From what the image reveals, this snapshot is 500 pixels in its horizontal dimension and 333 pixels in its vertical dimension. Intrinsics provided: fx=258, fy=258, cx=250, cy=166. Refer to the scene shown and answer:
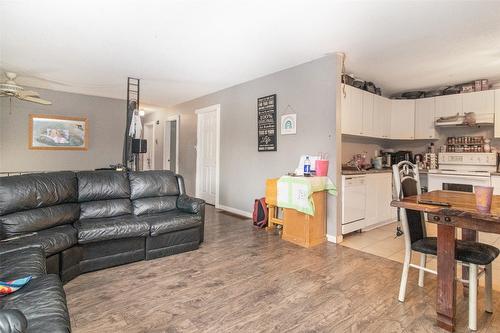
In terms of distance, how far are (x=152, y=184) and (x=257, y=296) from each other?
6.75ft

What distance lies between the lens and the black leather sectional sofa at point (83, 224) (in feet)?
5.71

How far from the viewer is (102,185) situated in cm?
308

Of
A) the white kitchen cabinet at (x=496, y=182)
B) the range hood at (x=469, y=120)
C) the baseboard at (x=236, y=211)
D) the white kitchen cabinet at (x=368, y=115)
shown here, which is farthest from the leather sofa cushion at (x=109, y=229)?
the range hood at (x=469, y=120)

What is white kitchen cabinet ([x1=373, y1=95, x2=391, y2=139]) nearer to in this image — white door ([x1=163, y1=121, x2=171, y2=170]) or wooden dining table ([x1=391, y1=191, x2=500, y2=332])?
wooden dining table ([x1=391, y1=191, x2=500, y2=332])

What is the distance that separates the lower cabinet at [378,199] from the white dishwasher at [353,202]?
153mm

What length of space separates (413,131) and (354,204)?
2487 millimetres

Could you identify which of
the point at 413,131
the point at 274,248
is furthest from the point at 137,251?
the point at 413,131

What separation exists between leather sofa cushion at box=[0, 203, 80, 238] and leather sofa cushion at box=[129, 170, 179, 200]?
0.73 m

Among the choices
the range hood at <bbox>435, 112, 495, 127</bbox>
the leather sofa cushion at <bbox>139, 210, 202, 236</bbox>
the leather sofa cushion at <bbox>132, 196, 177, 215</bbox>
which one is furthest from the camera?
the range hood at <bbox>435, 112, 495, 127</bbox>

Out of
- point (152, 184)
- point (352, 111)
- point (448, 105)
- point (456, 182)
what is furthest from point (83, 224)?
point (448, 105)

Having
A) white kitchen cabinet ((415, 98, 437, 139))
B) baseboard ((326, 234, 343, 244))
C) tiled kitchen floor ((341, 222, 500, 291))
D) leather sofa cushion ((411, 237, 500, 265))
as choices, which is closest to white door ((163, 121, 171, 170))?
baseboard ((326, 234, 343, 244))

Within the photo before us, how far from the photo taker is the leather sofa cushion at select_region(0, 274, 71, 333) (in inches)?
44.6

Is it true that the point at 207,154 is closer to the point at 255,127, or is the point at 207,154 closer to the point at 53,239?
the point at 255,127

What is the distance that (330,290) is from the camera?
2.25 meters
